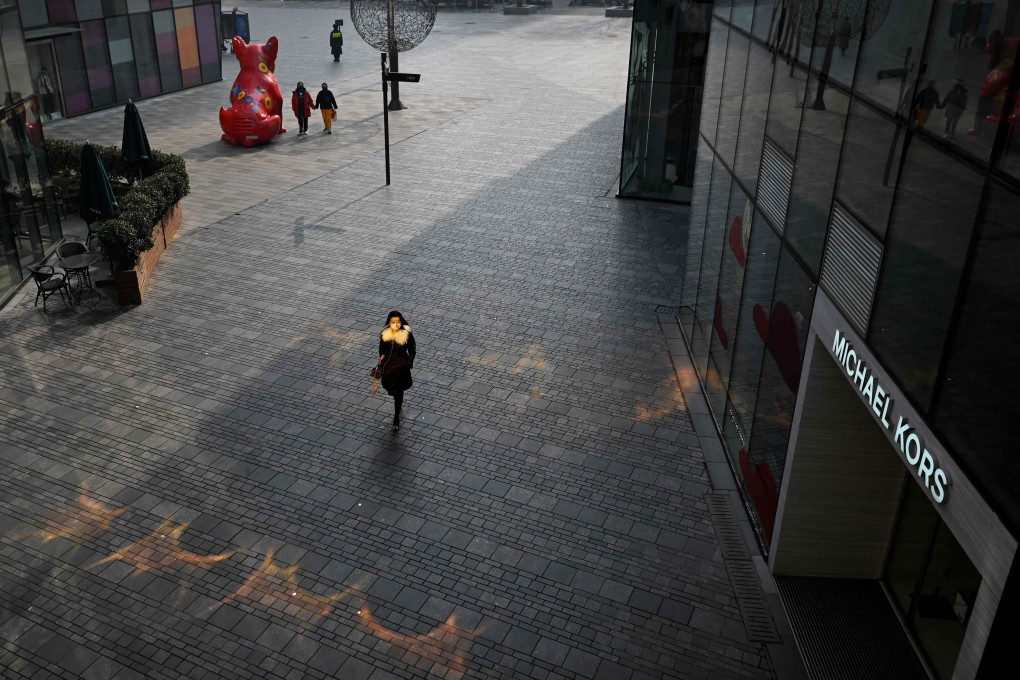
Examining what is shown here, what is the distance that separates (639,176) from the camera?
22203 mm

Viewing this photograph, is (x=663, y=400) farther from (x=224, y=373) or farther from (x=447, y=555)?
(x=224, y=373)

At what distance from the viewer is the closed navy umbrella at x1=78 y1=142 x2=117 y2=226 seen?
654 inches

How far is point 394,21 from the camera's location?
29141mm

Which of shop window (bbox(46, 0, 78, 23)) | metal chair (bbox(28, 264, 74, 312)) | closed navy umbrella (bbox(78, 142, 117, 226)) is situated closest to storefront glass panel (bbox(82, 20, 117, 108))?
shop window (bbox(46, 0, 78, 23))

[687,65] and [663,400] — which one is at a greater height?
[687,65]

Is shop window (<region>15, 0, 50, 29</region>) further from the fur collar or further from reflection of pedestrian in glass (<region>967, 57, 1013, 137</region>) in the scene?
reflection of pedestrian in glass (<region>967, 57, 1013, 137</region>)

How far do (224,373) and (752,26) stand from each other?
29.6 feet

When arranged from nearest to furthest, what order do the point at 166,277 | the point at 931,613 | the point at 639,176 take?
the point at 931,613, the point at 166,277, the point at 639,176

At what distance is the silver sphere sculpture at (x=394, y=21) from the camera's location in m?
28.8

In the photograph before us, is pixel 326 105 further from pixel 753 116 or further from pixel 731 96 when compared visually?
pixel 753 116

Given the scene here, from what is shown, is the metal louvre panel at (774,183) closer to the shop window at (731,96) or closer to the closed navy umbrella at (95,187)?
the shop window at (731,96)

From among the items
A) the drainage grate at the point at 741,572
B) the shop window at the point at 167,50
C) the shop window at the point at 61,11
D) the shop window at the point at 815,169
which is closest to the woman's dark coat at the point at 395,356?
the drainage grate at the point at 741,572

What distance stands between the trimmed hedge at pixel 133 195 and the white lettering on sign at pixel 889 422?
40.7 feet

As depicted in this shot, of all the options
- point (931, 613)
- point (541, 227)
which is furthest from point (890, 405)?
point (541, 227)
